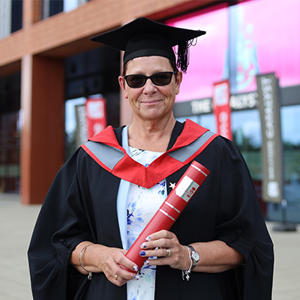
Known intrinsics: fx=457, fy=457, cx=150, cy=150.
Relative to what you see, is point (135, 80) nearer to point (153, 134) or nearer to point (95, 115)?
point (153, 134)

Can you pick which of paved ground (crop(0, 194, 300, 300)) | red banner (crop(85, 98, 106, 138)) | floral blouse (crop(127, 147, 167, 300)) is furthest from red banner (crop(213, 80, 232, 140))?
floral blouse (crop(127, 147, 167, 300))

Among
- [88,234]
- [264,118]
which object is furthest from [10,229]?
[88,234]

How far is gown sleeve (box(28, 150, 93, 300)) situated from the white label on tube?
0.49 metres

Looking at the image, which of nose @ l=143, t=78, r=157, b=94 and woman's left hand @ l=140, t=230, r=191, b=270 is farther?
nose @ l=143, t=78, r=157, b=94

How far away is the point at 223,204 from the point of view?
1.79 m

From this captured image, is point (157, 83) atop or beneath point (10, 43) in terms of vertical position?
beneath

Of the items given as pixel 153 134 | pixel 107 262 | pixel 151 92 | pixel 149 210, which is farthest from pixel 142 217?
pixel 151 92

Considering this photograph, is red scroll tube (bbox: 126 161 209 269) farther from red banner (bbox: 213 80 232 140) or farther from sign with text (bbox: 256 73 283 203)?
red banner (bbox: 213 80 232 140)

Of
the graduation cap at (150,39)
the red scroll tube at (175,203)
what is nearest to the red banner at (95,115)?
the graduation cap at (150,39)

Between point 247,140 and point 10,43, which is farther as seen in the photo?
point 10,43

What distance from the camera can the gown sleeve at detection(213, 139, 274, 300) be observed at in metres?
1.77

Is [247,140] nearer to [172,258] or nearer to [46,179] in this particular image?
[46,179]

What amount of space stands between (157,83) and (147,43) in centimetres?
19

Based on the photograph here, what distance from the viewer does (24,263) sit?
660cm
